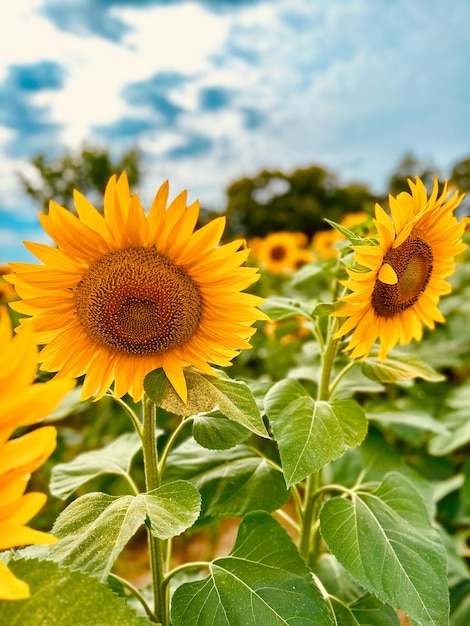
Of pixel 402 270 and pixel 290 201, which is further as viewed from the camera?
pixel 290 201

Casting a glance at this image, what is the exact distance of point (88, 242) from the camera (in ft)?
2.31

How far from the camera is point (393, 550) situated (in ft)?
2.51

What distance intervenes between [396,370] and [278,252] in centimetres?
337

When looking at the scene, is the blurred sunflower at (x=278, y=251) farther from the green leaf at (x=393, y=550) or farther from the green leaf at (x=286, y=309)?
the green leaf at (x=393, y=550)

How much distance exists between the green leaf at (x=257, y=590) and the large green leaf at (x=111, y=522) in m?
0.12

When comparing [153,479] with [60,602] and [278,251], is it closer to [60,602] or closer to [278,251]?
[60,602]

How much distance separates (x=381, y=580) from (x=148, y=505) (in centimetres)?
29

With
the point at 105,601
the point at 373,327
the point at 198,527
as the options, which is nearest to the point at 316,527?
the point at 198,527

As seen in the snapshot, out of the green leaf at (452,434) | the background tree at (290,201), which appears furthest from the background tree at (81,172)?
the green leaf at (452,434)

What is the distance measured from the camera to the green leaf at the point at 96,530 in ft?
2.02

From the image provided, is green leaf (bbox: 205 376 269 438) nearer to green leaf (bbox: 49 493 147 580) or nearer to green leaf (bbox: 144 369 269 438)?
green leaf (bbox: 144 369 269 438)

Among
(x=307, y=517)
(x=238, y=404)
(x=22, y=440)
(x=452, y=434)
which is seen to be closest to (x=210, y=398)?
(x=238, y=404)

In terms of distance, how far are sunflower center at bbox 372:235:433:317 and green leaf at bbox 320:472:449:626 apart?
260 millimetres

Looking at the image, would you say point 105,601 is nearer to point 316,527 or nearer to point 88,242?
point 88,242
